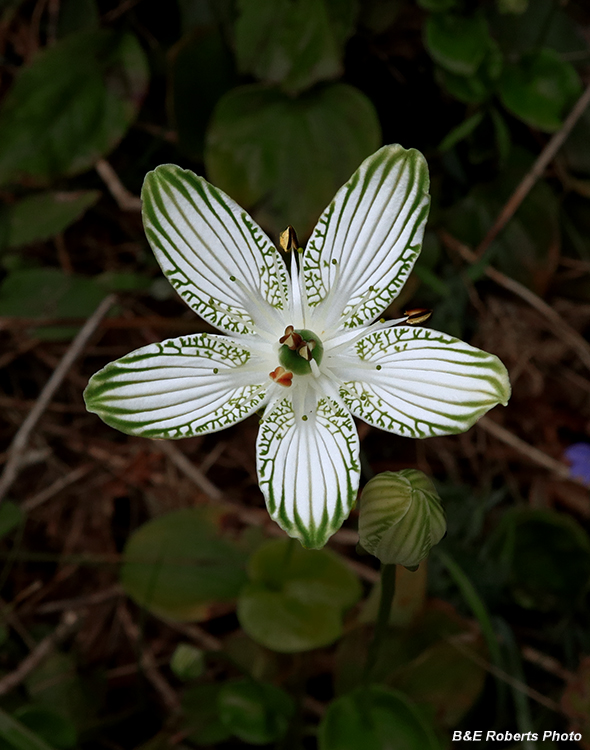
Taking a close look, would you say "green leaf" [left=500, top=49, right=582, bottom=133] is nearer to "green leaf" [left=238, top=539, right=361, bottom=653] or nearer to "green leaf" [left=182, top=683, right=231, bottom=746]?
"green leaf" [left=238, top=539, right=361, bottom=653]

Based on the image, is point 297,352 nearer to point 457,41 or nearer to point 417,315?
point 417,315

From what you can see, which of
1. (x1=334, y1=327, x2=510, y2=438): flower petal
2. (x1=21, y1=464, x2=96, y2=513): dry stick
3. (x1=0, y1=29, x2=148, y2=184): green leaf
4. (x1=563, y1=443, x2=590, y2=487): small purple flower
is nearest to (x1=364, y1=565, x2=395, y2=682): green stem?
(x1=334, y1=327, x2=510, y2=438): flower petal

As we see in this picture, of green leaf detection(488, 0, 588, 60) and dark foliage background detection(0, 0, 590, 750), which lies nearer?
dark foliage background detection(0, 0, 590, 750)

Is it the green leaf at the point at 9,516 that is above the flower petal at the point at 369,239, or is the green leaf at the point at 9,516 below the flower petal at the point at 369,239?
below

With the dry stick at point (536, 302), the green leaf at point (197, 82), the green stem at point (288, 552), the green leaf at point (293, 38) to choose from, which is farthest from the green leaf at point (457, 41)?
the green stem at point (288, 552)

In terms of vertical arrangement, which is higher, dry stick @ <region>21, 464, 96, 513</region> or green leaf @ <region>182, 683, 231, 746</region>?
dry stick @ <region>21, 464, 96, 513</region>

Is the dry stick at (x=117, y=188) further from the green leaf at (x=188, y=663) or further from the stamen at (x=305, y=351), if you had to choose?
the green leaf at (x=188, y=663)
